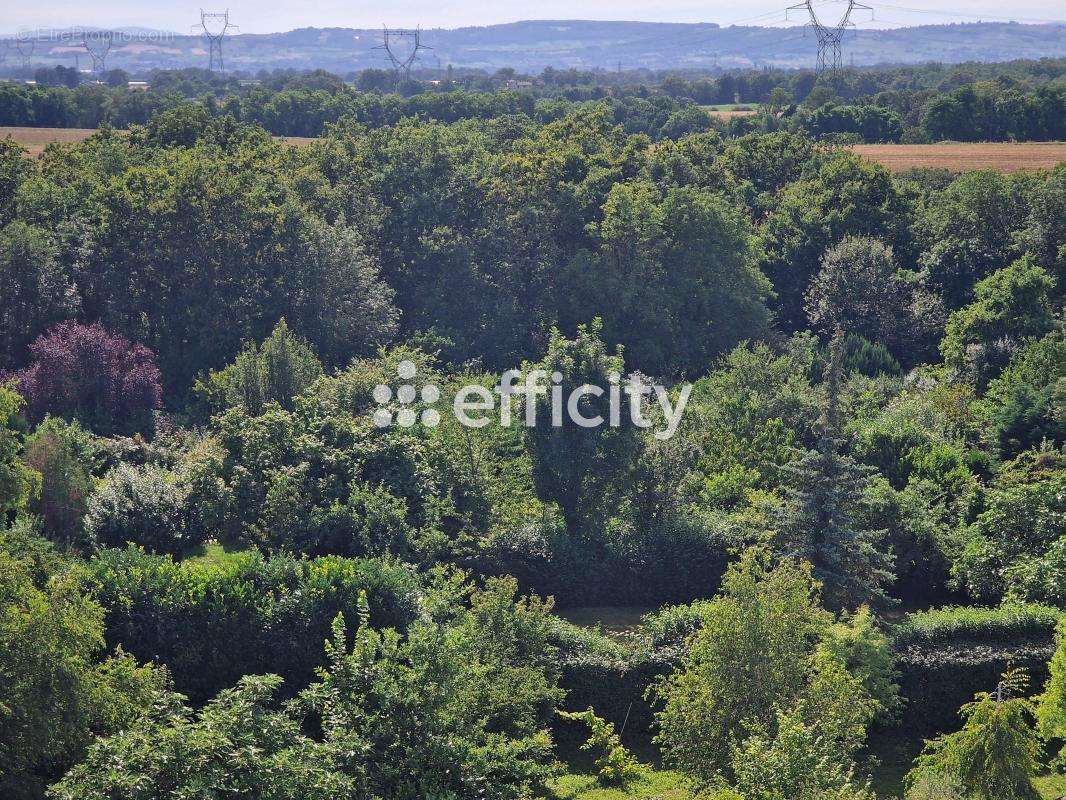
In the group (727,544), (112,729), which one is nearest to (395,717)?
(112,729)

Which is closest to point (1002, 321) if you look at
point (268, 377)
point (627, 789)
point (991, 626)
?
point (991, 626)

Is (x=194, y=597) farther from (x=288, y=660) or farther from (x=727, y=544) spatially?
(x=727, y=544)

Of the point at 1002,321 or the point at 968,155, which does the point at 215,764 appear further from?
the point at 968,155

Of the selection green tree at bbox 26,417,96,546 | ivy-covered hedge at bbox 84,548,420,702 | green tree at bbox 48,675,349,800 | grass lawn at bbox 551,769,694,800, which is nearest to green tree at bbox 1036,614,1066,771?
grass lawn at bbox 551,769,694,800

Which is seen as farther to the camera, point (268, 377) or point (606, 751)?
point (268, 377)

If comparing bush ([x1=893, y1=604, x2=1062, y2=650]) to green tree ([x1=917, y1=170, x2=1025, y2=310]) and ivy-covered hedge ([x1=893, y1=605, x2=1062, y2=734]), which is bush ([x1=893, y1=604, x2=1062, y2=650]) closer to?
ivy-covered hedge ([x1=893, y1=605, x2=1062, y2=734])

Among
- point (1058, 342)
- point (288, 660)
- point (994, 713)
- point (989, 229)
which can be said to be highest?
point (989, 229)

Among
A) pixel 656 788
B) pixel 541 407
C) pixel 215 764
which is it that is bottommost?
pixel 656 788
